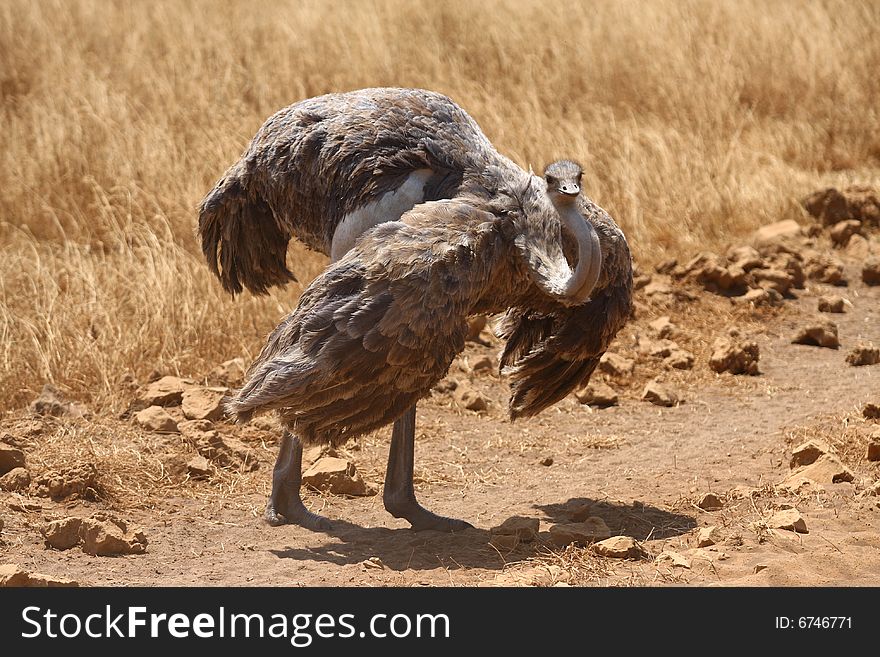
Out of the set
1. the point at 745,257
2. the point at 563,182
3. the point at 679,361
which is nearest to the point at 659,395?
the point at 679,361

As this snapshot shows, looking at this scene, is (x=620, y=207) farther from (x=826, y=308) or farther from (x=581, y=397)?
(x=581, y=397)

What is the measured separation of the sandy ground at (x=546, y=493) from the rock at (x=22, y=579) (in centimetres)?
30

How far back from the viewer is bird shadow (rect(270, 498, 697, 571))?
4.81 m

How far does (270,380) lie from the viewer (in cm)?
461

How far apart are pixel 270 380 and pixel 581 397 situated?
9.03 feet

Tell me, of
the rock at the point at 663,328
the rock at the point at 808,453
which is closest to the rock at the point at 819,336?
the rock at the point at 663,328

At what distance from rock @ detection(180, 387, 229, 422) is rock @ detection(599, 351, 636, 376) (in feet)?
6.87

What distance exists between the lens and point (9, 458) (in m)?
5.63

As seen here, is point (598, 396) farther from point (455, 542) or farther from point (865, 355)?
point (455, 542)

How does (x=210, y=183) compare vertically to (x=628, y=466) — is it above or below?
above
